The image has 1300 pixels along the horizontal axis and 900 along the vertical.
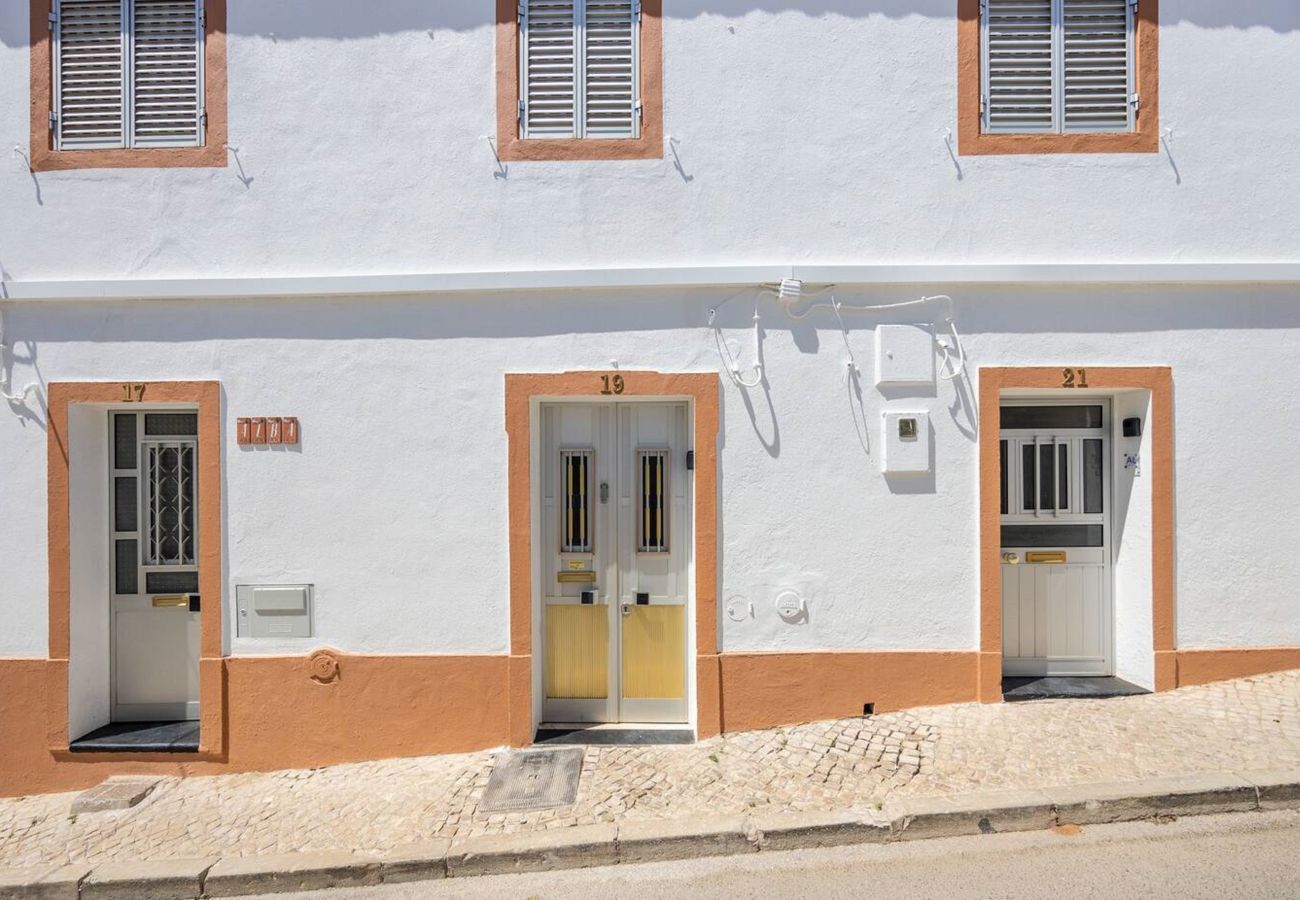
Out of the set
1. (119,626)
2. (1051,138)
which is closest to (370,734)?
(119,626)

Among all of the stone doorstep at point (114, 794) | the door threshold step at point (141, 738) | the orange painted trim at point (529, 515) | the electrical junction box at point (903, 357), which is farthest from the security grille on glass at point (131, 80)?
the electrical junction box at point (903, 357)

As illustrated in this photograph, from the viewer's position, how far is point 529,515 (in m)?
5.32

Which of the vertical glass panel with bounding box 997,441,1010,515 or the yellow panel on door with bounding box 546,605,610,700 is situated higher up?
the vertical glass panel with bounding box 997,441,1010,515

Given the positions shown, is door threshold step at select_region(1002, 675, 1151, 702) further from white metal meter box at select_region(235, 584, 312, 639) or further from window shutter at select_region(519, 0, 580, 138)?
window shutter at select_region(519, 0, 580, 138)

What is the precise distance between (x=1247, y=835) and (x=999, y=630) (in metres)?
1.68

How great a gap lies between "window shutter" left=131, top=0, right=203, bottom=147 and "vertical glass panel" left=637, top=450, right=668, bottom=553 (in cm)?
409

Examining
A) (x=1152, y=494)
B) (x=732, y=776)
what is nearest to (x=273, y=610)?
(x=732, y=776)

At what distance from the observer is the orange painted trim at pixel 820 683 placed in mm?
5281

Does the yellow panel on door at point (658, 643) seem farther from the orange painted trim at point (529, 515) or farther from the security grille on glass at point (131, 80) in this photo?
the security grille on glass at point (131, 80)

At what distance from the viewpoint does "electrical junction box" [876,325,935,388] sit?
5.30 meters

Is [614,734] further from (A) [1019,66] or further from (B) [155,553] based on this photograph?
(A) [1019,66]

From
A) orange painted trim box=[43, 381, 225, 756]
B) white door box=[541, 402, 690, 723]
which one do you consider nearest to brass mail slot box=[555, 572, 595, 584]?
white door box=[541, 402, 690, 723]

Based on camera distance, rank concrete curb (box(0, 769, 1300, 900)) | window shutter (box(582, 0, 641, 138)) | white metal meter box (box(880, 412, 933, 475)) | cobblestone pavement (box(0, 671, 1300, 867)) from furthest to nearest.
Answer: window shutter (box(582, 0, 641, 138)) < white metal meter box (box(880, 412, 933, 475)) < cobblestone pavement (box(0, 671, 1300, 867)) < concrete curb (box(0, 769, 1300, 900))

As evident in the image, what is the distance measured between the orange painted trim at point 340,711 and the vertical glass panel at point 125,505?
1043 mm
